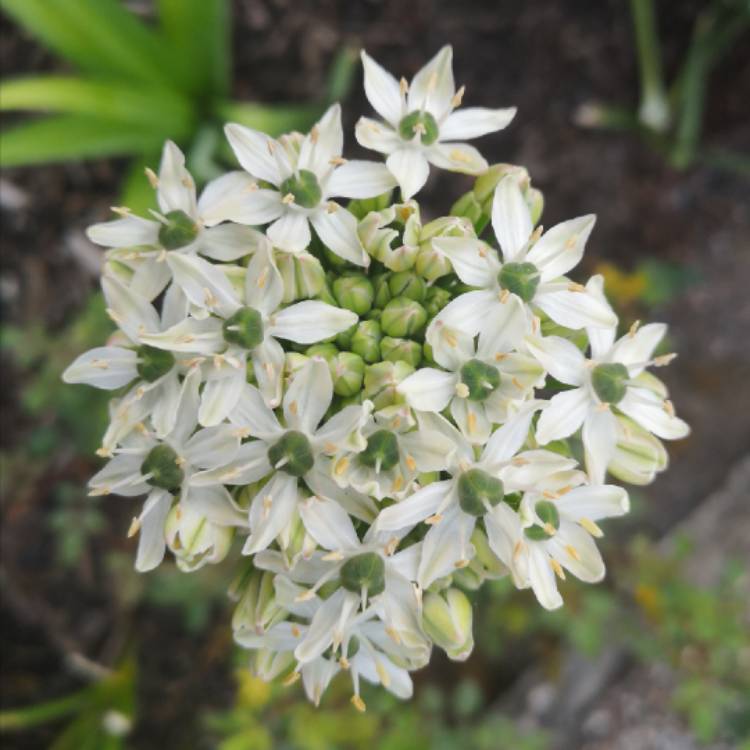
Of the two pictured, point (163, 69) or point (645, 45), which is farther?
point (645, 45)

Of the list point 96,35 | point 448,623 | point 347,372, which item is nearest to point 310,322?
point 347,372

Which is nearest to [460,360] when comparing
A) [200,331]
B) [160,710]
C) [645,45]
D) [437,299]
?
[437,299]

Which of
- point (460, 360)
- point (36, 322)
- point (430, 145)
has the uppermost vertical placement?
point (430, 145)

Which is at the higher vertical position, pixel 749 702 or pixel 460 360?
pixel 460 360

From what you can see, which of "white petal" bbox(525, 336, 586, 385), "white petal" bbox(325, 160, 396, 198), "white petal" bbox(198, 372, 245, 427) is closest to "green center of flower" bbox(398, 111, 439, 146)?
"white petal" bbox(325, 160, 396, 198)

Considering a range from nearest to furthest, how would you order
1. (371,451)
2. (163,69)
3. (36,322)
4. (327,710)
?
(371,451) → (163,69) → (327,710) → (36,322)

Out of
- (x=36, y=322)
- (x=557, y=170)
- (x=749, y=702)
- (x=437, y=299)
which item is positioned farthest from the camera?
(x=557, y=170)

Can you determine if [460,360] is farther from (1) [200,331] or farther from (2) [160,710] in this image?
(2) [160,710]

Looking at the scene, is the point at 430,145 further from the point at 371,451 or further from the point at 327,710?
the point at 327,710
